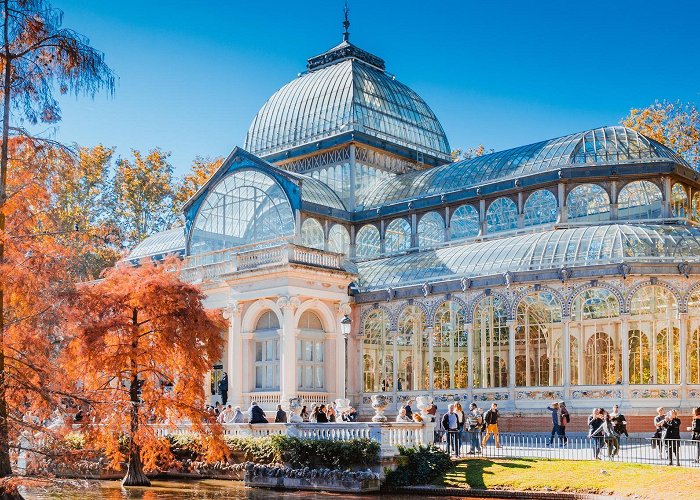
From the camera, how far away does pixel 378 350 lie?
4016 cm

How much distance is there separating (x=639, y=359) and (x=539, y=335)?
156 inches

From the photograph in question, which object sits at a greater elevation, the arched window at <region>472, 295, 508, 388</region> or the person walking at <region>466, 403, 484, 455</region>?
the arched window at <region>472, 295, 508, 388</region>

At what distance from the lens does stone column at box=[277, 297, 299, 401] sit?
37.4 meters

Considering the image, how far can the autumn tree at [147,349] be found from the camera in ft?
87.2

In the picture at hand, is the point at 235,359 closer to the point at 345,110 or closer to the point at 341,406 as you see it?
the point at 341,406

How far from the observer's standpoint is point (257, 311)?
129ft

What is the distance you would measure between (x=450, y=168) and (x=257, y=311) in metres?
12.0

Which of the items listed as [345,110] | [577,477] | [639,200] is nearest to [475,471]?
[577,477]

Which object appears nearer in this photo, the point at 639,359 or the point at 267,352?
the point at 639,359

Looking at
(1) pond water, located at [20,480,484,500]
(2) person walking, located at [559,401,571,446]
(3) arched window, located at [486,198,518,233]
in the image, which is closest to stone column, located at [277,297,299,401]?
(3) arched window, located at [486,198,518,233]

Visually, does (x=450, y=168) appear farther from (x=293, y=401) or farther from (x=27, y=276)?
(x=27, y=276)

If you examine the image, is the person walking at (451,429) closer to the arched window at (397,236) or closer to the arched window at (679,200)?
the arched window at (679,200)

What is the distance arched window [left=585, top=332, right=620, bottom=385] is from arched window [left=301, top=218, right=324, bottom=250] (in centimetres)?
1322

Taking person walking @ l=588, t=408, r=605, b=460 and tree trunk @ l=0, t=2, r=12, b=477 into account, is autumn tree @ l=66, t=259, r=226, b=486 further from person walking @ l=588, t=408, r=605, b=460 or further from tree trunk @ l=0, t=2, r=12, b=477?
person walking @ l=588, t=408, r=605, b=460
